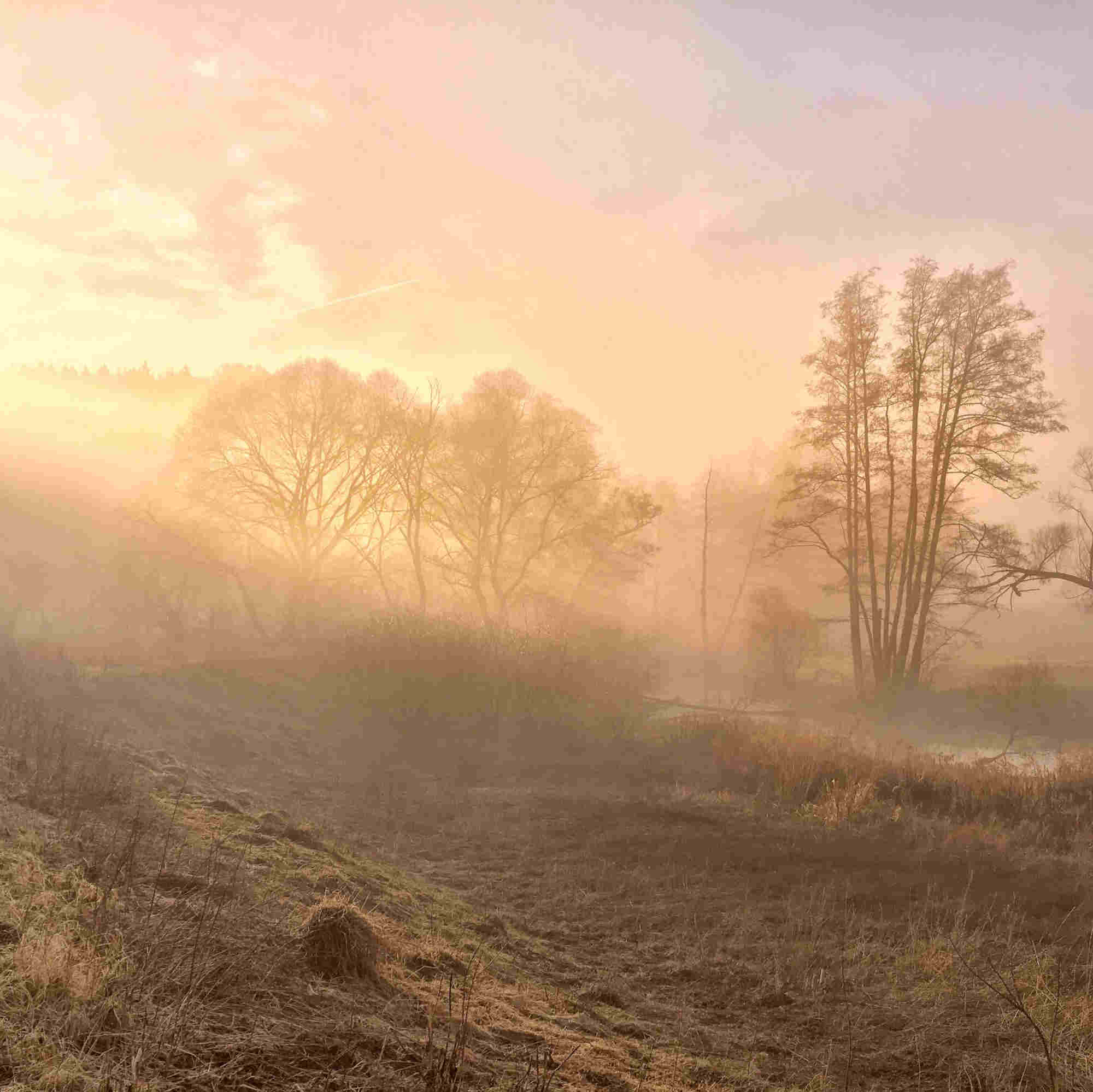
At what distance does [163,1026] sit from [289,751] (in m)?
14.8

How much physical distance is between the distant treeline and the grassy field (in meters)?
57.3

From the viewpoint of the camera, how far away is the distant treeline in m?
69.4

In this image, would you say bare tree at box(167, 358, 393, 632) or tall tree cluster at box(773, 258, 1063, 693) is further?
bare tree at box(167, 358, 393, 632)

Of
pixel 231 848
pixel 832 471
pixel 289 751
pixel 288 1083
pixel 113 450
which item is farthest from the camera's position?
pixel 113 450

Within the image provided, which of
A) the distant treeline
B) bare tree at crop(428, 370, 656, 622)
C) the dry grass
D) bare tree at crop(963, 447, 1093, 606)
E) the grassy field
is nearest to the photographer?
the grassy field

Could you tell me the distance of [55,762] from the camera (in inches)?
402

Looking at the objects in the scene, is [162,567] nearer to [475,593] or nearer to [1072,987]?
[475,593]

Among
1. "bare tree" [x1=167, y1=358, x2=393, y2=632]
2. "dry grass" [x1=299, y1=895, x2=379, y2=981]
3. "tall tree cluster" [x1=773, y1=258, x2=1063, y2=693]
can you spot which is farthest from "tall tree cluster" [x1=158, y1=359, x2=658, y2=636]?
"dry grass" [x1=299, y1=895, x2=379, y2=981]

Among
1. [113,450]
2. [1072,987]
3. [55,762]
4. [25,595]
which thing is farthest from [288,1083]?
[113,450]

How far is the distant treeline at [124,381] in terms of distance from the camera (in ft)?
228

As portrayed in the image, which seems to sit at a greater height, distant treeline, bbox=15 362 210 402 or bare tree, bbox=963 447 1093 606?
distant treeline, bbox=15 362 210 402

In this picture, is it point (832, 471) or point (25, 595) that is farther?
point (25, 595)

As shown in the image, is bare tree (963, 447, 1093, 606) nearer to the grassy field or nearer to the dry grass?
the grassy field

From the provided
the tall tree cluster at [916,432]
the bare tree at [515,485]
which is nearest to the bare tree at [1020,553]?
the tall tree cluster at [916,432]
